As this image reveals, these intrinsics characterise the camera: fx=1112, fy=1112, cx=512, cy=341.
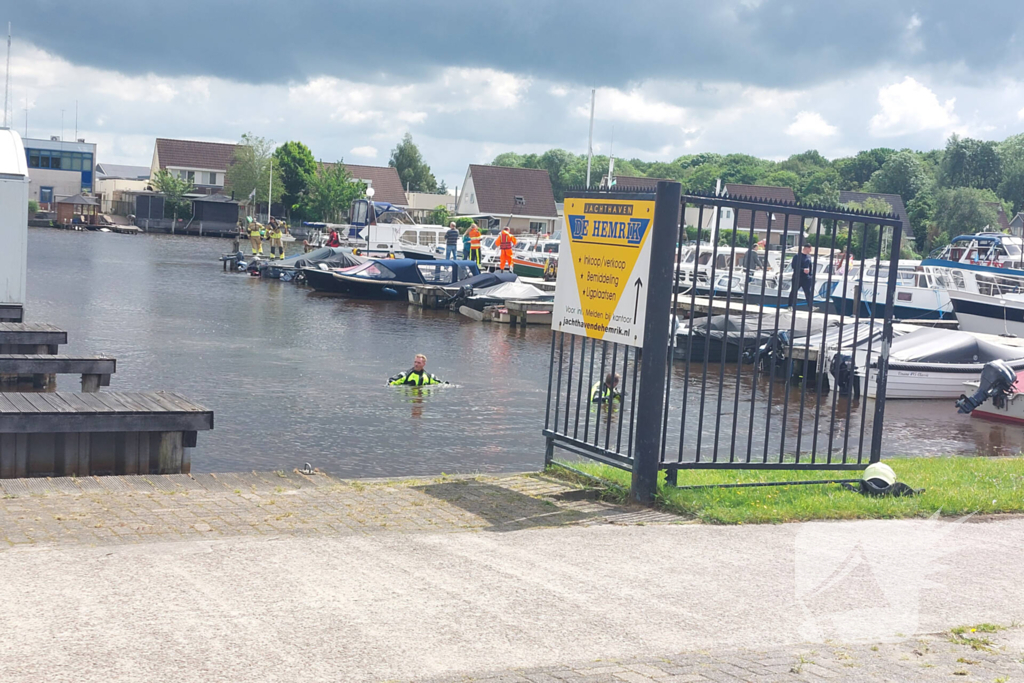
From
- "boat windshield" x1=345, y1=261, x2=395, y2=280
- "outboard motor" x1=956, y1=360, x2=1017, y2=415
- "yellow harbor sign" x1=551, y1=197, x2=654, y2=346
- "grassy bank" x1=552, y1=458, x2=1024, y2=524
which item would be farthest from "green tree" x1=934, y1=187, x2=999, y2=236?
"yellow harbor sign" x1=551, y1=197, x2=654, y2=346

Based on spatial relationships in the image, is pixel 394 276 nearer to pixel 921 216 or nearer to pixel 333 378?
pixel 333 378

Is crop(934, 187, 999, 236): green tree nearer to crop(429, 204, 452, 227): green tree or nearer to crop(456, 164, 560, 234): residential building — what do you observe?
crop(456, 164, 560, 234): residential building

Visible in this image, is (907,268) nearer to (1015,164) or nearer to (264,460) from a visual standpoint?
(264,460)

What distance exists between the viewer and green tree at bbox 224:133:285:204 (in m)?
112

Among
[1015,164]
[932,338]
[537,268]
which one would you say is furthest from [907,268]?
[1015,164]

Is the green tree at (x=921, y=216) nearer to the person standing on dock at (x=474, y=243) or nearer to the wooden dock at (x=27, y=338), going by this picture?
the person standing on dock at (x=474, y=243)

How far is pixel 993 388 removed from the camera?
73.9 ft

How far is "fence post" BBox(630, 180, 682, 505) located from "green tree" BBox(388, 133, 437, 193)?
137935 millimetres

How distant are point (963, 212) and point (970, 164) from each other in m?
24.2

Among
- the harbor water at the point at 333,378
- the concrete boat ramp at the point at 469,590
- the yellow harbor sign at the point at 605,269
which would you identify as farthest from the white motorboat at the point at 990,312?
the yellow harbor sign at the point at 605,269

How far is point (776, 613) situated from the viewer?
19.2ft

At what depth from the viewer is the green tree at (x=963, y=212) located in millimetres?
88375

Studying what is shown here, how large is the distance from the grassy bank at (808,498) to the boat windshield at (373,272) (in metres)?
36.4

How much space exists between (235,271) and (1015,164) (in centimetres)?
8558
